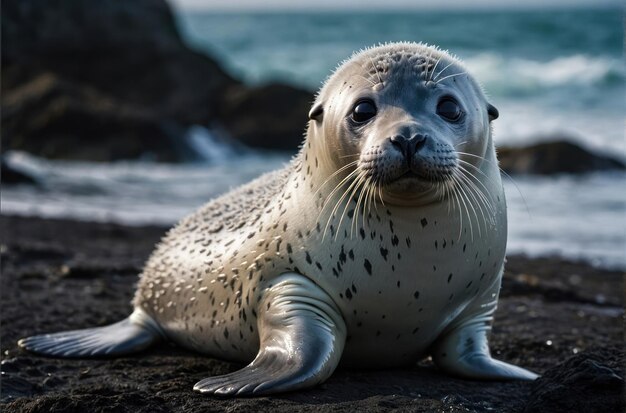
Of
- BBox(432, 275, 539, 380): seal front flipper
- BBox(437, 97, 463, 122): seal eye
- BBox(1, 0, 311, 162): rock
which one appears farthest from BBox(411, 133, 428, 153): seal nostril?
BBox(1, 0, 311, 162): rock

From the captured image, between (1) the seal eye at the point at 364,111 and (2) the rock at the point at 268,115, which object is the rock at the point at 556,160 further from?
(1) the seal eye at the point at 364,111

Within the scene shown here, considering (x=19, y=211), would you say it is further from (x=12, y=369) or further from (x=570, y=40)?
(x=570, y=40)

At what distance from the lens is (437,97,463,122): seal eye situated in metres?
4.43

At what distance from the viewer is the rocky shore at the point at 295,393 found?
409 centimetres

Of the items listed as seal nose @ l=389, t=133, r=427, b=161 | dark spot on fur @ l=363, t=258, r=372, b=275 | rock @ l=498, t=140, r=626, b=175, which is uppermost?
rock @ l=498, t=140, r=626, b=175

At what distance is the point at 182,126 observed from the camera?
2100cm

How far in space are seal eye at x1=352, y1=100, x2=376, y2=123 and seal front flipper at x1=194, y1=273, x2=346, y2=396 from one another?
2.48ft

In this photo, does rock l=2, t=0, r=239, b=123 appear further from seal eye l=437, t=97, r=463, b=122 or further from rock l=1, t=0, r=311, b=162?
seal eye l=437, t=97, r=463, b=122

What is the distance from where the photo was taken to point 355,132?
175 inches

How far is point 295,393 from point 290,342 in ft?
0.92

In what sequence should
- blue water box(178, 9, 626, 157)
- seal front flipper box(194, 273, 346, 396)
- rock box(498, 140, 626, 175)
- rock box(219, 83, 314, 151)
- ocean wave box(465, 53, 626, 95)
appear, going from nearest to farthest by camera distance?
seal front flipper box(194, 273, 346, 396) < rock box(498, 140, 626, 175) < rock box(219, 83, 314, 151) < blue water box(178, 9, 626, 157) < ocean wave box(465, 53, 626, 95)

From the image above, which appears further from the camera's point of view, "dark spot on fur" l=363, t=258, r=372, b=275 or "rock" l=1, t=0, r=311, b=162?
"rock" l=1, t=0, r=311, b=162

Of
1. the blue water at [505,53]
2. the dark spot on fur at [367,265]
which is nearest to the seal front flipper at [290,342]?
the dark spot on fur at [367,265]

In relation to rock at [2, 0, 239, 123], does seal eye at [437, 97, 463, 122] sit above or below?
below
